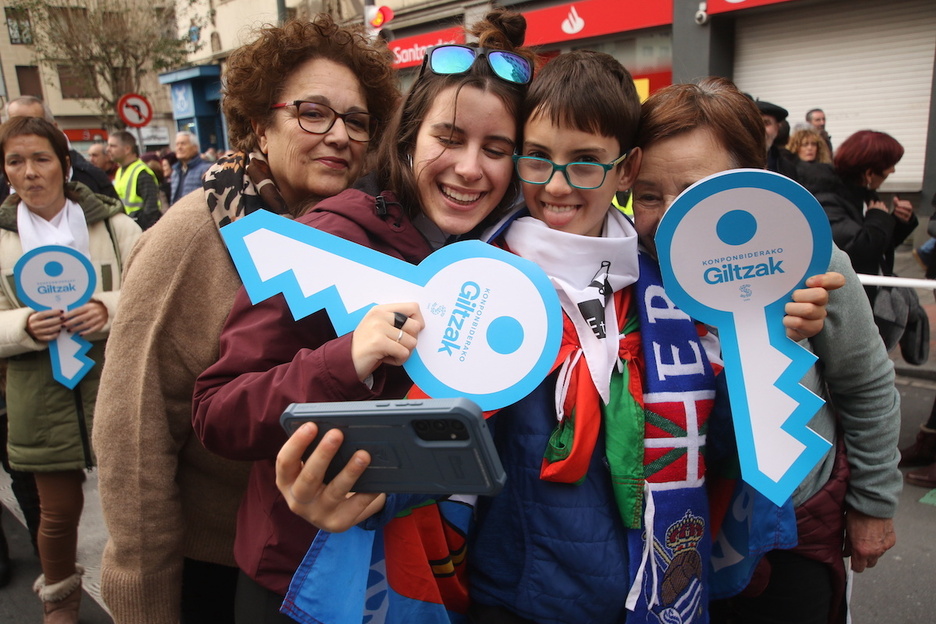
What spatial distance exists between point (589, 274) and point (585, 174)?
0.20 m

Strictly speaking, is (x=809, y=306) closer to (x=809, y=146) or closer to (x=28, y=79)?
(x=809, y=146)

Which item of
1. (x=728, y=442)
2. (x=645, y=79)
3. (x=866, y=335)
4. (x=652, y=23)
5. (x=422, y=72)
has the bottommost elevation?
(x=728, y=442)

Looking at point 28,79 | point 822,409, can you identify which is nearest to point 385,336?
point 822,409

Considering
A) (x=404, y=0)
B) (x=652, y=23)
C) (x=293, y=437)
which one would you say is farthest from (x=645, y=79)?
(x=293, y=437)

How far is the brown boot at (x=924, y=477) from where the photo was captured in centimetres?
389

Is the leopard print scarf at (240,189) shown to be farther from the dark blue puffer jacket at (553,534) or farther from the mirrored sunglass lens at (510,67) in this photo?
the dark blue puffer jacket at (553,534)

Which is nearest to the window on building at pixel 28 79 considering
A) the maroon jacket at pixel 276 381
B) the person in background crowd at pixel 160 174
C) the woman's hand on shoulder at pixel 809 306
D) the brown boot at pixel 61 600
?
the person in background crowd at pixel 160 174

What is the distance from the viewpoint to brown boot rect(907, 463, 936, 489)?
3.89 metres

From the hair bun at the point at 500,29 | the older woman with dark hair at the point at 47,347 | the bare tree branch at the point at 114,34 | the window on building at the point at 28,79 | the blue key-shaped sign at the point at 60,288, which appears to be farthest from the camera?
the window on building at the point at 28,79

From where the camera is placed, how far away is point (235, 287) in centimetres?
151

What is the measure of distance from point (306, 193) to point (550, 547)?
103 centimetres

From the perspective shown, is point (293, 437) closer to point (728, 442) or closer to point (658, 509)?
point (658, 509)

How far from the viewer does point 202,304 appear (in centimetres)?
150

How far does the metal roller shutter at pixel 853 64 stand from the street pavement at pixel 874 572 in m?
6.05
